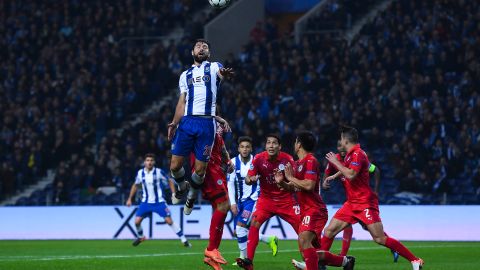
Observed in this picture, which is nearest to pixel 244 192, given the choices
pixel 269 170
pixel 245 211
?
pixel 245 211

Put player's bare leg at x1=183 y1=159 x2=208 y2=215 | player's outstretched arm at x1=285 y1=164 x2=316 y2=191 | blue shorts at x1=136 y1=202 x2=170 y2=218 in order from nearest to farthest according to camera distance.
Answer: player's outstretched arm at x1=285 y1=164 x2=316 y2=191
player's bare leg at x1=183 y1=159 x2=208 y2=215
blue shorts at x1=136 y1=202 x2=170 y2=218

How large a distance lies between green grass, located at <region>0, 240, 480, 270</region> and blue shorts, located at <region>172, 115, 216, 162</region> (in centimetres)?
A: 278

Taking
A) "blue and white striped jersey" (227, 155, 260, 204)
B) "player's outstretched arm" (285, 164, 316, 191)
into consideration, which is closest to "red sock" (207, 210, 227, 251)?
"player's outstretched arm" (285, 164, 316, 191)

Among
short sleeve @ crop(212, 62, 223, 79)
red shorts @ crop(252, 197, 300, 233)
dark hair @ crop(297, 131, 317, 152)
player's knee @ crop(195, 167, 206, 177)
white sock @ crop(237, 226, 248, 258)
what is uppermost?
short sleeve @ crop(212, 62, 223, 79)

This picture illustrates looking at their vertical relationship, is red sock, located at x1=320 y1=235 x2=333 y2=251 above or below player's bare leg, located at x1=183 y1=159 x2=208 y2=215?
below

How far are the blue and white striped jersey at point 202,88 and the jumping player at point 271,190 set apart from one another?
1758 mm

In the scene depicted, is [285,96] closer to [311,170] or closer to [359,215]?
[359,215]

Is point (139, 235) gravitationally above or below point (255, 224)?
below

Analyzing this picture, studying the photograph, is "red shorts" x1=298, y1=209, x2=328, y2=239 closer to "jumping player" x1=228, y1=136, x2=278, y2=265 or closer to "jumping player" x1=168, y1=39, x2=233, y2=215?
"jumping player" x1=168, y1=39, x2=233, y2=215

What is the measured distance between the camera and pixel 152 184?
79.1ft

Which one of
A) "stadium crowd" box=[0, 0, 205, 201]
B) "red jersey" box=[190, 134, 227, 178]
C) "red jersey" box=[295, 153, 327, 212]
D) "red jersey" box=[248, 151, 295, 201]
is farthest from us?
"stadium crowd" box=[0, 0, 205, 201]

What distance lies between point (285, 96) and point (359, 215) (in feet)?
54.7

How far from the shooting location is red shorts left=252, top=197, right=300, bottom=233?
1468cm

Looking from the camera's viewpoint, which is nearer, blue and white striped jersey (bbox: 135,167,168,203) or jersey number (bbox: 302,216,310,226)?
jersey number (bbox: 302,216,310,226)
